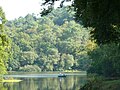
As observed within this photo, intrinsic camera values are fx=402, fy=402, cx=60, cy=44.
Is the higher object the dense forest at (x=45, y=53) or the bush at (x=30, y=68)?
the dense forest at (x=45, y=53)

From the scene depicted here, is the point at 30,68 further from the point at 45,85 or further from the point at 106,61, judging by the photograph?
the point at 45,85

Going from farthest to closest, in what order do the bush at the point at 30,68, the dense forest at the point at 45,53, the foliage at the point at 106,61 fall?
the dense forest at the point at 45,53 < the bush at the point at 30,68 < the foliage at the point at 106,61

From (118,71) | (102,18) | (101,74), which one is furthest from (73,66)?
(102,18)

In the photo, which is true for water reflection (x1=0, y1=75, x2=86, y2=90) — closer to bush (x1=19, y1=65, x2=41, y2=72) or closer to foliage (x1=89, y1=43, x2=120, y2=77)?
foliage (x1=89, y1=43, x2=120, y2=77)

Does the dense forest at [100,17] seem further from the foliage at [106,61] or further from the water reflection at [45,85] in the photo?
the foliage at [106,61]

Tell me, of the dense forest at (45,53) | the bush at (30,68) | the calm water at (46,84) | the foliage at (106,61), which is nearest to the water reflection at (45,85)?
the calm water at (46,84)

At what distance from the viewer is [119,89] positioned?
32.8m

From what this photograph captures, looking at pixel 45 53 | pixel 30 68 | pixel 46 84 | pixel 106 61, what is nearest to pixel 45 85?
pixel 46 84

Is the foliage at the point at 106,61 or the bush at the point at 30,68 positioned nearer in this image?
the foliage at the point at 106,61

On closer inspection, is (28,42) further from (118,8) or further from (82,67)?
(118,8)

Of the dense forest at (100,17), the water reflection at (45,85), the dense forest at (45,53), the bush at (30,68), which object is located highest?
the dense forest at (45,53)

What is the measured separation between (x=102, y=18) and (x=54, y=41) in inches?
6847

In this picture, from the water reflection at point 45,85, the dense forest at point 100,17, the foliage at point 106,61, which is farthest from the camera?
the foliage at point 106,61

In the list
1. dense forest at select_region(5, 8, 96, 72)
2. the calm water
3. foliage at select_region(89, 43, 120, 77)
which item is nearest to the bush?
dense forest at select_region(5, 8, 96, 72)
